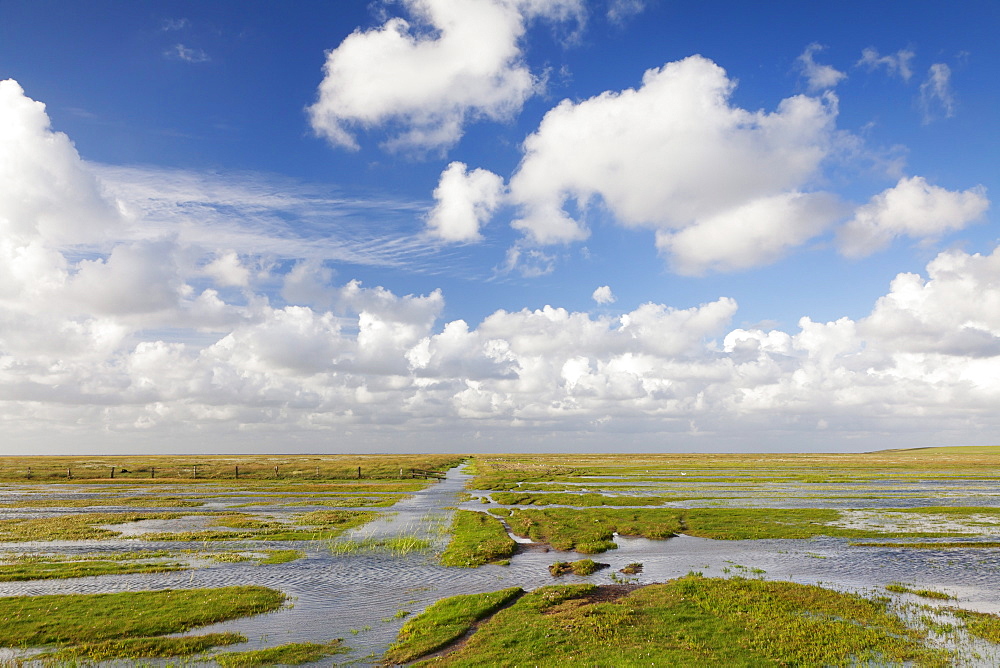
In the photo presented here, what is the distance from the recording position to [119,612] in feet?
85.8

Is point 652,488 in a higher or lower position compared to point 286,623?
lower

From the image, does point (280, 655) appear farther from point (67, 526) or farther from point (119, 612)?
point (67, 526)

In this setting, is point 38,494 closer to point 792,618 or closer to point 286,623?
point 286,623

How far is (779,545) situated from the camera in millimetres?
43938

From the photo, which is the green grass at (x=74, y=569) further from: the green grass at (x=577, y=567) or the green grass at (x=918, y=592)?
the green grass at (x=918, y=592)

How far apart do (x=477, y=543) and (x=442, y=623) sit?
19.2 m

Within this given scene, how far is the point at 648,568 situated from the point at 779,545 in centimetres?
1497

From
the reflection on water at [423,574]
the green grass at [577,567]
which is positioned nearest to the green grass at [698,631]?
the reflection on water at [423,574]

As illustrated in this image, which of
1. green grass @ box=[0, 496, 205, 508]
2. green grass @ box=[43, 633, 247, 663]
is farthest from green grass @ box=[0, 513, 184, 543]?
green grass @ box=[43, 633, 247, 663]

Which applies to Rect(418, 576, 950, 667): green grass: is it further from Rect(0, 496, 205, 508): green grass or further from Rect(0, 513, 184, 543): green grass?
Rect(0, 496, 205, 508): green grass

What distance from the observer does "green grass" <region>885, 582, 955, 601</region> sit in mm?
28808

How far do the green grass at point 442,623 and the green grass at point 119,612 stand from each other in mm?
8634

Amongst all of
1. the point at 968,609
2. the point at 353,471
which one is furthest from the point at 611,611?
the point at 353,471

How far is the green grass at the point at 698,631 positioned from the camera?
20.5 m
